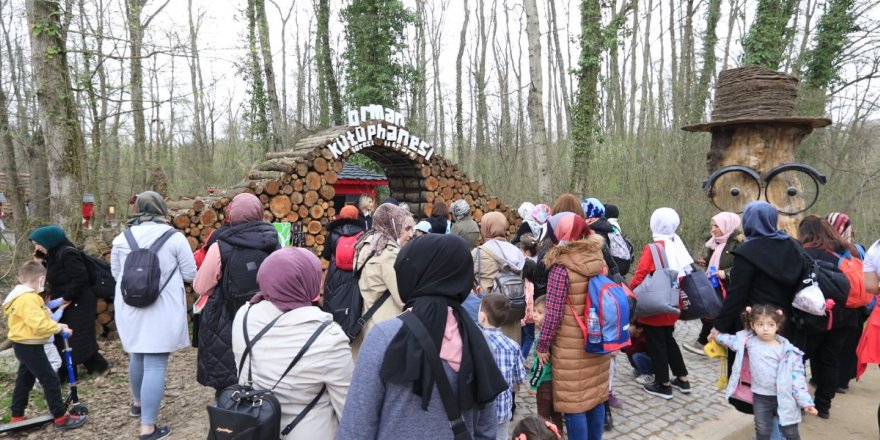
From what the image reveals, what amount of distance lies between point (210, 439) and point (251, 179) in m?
5.97

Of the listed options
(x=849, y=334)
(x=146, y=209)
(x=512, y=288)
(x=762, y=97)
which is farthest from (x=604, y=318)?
(x=762, y=97)

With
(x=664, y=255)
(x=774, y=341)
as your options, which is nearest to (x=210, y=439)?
(x=774, y=341)

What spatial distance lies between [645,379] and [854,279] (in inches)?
76.4

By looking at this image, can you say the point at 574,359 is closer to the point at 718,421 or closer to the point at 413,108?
the point at 718,421

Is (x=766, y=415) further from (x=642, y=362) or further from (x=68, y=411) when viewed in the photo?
(x=68, y=411)

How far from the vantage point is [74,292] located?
438 centimetres

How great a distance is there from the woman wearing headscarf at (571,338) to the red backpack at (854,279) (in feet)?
7.57

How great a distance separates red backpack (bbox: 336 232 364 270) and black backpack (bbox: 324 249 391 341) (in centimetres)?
31

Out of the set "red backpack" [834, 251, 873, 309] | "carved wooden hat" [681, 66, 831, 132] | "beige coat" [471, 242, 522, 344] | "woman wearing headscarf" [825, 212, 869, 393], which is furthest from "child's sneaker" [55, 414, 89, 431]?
"carved wooden hat" [681, 66, 831, 132]

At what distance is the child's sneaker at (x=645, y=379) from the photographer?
4.65 m

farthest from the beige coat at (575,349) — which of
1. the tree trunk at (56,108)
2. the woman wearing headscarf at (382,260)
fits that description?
the tree trunk at (56,108)

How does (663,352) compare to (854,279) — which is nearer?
(854,279)

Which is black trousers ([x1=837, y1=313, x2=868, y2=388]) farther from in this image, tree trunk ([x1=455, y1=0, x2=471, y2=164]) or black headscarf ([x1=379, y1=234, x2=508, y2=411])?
tree trunk ([x1=455, y1=0, x2=471, y2=164])

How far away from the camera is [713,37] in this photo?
13.4m
